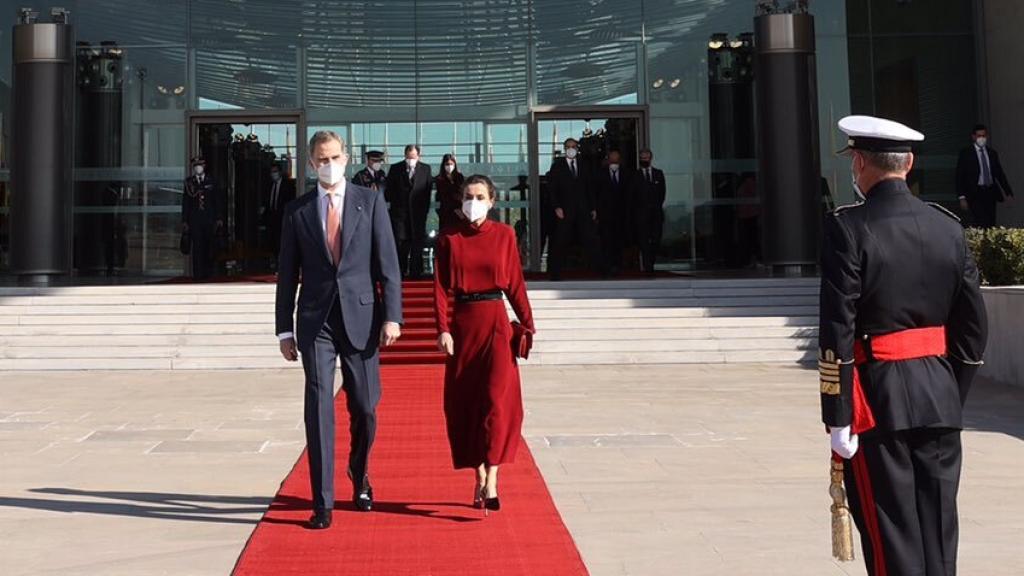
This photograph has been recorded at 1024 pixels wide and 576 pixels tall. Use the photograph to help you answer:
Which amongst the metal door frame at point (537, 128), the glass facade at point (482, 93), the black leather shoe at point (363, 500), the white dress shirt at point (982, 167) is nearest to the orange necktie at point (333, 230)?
the black leather shoe at point (363, 500)

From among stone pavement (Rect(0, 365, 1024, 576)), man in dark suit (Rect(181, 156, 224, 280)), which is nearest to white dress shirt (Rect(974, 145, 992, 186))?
stone pavement (Rect(0, 365, 1024, 576))

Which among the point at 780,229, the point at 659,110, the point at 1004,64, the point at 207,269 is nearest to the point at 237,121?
the point at 207,269

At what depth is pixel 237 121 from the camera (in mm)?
19688

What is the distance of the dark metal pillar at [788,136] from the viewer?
17141mm

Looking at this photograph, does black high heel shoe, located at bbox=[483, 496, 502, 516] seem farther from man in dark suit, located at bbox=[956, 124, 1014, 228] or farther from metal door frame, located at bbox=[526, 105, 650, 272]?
metal door frame, located at bbox=[526, 105, 650, 272]

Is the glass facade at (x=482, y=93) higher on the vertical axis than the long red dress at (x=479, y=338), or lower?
higher

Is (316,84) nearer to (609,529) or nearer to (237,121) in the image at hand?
(237,121)

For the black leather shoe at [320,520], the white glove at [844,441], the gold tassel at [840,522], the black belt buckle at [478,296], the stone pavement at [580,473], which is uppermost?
the black belt buckle at [478,296]

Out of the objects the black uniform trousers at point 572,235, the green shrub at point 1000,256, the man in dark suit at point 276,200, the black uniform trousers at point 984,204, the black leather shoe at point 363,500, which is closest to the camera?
the black leather shoe at point 363,500

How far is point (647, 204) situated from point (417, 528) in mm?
11897

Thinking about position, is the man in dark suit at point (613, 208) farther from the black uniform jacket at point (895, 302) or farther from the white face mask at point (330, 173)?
the black uniform jacket at point (895, 302)

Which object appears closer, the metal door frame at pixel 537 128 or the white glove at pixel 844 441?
the white glove at pixel 844 441

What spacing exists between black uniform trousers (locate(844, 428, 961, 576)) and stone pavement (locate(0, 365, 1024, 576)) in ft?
3.63

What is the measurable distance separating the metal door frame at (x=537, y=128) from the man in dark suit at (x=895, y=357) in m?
16.5
